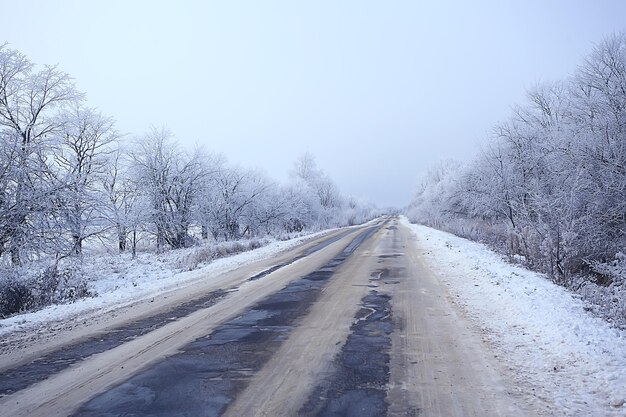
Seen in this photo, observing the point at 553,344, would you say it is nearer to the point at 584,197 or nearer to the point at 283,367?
the point at 283,367

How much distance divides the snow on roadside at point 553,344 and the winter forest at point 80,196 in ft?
36.8

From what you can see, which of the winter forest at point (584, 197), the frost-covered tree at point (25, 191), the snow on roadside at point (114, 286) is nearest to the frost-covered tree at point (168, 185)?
the snow on roadside at point (114, 286)

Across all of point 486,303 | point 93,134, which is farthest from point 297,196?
point 486,303

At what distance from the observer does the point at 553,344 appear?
5.19 meters

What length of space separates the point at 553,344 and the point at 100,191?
16.7 metres

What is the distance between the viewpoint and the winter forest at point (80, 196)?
12.3m

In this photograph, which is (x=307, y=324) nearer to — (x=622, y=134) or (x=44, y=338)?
(x=44, y=338)

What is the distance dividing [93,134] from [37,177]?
49.9 ft

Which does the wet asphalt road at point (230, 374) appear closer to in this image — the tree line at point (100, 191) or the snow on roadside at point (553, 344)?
the snow on roadside at point (553, 344)

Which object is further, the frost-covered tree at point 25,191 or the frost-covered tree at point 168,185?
the frost-covered tree at point 168,185

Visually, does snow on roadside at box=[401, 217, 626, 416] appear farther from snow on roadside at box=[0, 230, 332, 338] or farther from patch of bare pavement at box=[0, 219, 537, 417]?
snow on roadside at box=[0, 230, 332, 338]

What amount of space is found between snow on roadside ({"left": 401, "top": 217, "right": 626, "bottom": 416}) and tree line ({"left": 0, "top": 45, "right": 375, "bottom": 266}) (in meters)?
13.1

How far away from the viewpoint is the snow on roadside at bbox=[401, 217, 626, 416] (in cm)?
377

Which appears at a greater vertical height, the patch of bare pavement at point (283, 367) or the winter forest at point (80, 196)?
the winter forest at point (80, 196)
